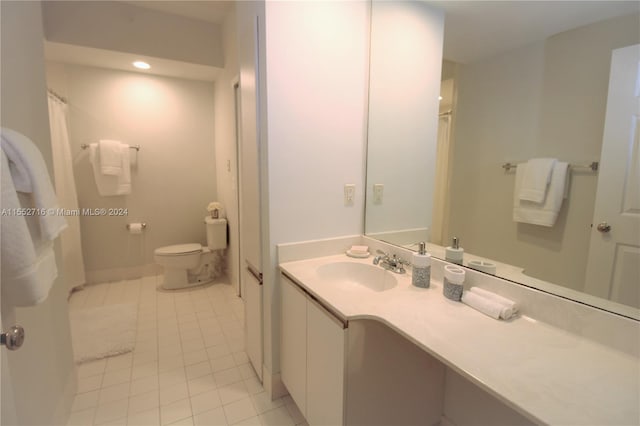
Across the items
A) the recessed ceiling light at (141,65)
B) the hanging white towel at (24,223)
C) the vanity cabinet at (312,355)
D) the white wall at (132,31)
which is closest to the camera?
the hanging white towel at (24,223)

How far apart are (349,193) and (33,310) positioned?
5.16 feet

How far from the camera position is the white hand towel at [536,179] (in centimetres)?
105

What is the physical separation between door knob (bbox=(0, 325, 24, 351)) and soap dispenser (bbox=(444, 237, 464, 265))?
148cm

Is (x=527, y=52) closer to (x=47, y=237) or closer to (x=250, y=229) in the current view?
(x=250, y=229)

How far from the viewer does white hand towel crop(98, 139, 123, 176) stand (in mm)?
3070

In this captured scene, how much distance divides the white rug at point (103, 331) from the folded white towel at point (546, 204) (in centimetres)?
258

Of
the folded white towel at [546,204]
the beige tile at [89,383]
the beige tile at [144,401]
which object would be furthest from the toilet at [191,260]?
the folded white towel at [546,204]

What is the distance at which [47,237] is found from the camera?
3.14ft

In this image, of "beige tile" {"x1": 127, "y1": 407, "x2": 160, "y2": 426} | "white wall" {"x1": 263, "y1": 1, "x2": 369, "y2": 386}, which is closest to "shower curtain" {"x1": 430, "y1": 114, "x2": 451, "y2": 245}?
"white wall" {"x1": 263, "y1": 1, "x2": 369, "y2": 386}

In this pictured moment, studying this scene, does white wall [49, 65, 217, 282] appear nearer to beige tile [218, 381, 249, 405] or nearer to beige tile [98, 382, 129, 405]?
beige tile [98, 382, 129, 405]

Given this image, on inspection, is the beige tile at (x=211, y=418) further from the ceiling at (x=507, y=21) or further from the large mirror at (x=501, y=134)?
the ceiling at (x=507, y=21)

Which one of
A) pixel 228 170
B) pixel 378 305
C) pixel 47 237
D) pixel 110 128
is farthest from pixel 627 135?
pixel 110 128

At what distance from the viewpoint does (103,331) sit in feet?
7.66

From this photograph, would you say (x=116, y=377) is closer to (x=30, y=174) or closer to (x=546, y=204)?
(x=30, y=174)
